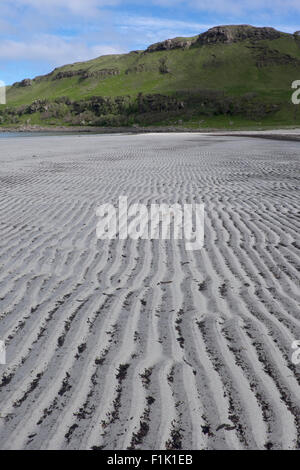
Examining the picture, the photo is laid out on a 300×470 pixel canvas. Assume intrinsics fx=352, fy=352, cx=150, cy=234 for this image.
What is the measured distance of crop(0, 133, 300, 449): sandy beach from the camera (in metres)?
2.39

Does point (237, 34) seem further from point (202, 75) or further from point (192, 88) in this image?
point (192, 88)

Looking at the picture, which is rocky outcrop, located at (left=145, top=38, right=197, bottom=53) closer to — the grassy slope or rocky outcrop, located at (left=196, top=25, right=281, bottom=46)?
the grassy slope

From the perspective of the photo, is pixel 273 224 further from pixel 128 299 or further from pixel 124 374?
pixel 124 374

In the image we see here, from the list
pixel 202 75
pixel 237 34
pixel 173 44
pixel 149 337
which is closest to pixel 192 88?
pixel 202 75

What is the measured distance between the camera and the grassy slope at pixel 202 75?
14288cm

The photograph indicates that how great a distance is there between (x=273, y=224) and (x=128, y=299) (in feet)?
14.1

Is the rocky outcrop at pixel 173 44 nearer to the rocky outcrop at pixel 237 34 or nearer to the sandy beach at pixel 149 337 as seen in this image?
the rocky outcrop at pixel 237 34

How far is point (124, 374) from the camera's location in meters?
2.94

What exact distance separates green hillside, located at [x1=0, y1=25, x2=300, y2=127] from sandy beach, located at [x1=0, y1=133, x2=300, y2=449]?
91.3m

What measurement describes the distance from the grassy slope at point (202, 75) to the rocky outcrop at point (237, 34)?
13.7 ft

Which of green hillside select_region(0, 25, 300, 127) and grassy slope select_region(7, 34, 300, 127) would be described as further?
grassy slope select_region(7, 34, 300, 127)

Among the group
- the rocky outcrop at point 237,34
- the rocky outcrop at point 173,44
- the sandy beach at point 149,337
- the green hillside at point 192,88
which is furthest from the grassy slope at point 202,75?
the sandy beach at point 149,337

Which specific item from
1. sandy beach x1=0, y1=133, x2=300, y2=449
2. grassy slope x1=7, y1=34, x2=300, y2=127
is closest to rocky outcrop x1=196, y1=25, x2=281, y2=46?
grassy slope x1=7, y1=34, x2=300, y2=127
